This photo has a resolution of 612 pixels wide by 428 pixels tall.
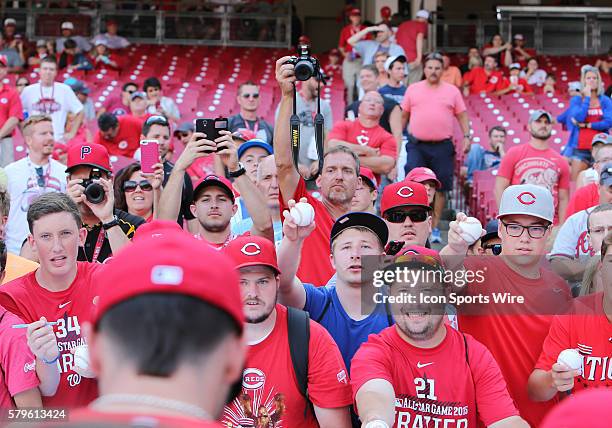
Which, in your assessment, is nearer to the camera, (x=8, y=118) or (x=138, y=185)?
(x=138, y=185)

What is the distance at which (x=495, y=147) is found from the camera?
1130 centimetres

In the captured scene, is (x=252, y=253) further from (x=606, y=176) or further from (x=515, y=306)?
(x=606, y=176)

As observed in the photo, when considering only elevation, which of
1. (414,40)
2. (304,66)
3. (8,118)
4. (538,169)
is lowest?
(538,169)

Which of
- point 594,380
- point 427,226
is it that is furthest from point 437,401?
point 427,226

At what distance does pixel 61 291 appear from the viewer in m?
4.47

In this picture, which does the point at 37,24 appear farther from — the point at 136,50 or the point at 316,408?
the point at 316,408

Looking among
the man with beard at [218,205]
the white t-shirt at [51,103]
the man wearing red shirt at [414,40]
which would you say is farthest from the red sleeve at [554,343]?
Result: the man wearing red shirt at [414,40]

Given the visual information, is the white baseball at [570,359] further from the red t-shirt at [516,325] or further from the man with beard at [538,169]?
the man with beard at [538,169]

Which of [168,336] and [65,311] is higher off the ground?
[168,336]

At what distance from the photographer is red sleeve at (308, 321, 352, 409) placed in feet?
13.6

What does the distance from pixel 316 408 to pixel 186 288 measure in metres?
2.50

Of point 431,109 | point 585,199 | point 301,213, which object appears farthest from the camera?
point 431,109

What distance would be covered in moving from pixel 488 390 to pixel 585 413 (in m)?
2.56

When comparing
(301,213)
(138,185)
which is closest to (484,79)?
(138,185)
